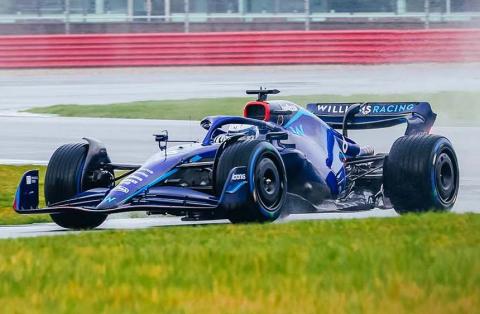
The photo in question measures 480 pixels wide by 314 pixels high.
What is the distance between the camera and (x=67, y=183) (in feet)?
39.0

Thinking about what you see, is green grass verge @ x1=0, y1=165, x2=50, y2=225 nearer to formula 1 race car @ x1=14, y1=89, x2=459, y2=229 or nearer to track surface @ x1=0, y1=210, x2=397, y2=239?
track surface @ x1=0, y1=210, x2=397, y2=239

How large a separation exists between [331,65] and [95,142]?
911 inches

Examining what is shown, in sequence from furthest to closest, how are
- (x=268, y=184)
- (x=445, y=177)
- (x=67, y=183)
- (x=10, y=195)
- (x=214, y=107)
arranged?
(x=214, y=107)
(x=10, y=195)
(x=445, y=177)
(x=67, y=183)
(x=268, y=184)

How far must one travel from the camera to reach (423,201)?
40.2 feet

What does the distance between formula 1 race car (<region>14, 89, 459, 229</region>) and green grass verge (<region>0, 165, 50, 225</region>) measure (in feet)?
3.69

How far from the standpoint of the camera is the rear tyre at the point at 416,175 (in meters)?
12.2

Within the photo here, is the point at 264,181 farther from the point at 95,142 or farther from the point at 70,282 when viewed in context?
the point at 70,282

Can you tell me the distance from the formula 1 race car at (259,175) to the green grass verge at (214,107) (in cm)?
1176

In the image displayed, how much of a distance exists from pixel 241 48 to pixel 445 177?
2317 centimetres

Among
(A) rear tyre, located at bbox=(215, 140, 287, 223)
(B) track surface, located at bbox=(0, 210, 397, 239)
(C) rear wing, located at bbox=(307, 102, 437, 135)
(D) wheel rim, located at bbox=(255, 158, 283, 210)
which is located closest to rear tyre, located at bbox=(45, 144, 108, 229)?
(B) track surface, located at bbox=(0, 210, 397, 239)

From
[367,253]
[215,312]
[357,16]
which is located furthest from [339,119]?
[357,16]

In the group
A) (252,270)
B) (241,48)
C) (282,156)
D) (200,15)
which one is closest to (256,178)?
(282,156)

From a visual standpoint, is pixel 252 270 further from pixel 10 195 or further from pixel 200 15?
pixel 200 15

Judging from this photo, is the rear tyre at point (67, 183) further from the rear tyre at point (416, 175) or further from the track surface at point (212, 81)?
the track surface at point (212, 81)
